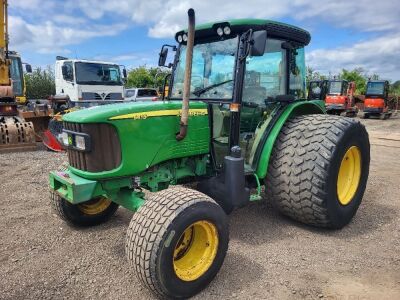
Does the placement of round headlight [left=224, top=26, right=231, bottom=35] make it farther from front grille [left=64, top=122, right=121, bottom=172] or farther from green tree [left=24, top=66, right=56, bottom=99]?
green tree [left=24, top=66, right=56, bottom=99]

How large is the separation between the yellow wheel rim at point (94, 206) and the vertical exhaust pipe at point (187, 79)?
4.54 ft

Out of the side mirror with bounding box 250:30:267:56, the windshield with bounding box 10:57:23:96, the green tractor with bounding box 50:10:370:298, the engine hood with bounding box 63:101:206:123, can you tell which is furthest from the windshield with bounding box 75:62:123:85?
the side mirror with bounding box 250:30:267:56

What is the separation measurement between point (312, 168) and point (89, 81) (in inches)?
476

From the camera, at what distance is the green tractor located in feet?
9.98

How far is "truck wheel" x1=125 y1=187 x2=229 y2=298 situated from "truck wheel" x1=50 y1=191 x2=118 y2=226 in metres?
1.43

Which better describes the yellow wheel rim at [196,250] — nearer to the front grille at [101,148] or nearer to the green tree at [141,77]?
the front grille at [101,148]

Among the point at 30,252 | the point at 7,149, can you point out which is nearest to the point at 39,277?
the point at 30,252

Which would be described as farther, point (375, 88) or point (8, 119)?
point (375, 88)

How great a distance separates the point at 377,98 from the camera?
2233cm

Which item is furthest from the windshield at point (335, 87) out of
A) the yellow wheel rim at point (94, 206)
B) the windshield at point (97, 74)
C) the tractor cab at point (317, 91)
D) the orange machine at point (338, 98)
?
the yellow wheel rim at point (94, 206)

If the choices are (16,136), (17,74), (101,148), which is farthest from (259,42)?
(17,74)

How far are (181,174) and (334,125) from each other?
5.64 ft

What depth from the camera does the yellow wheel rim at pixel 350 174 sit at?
4543 millimetres

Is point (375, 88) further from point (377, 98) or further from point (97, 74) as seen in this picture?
point (97, 74)
